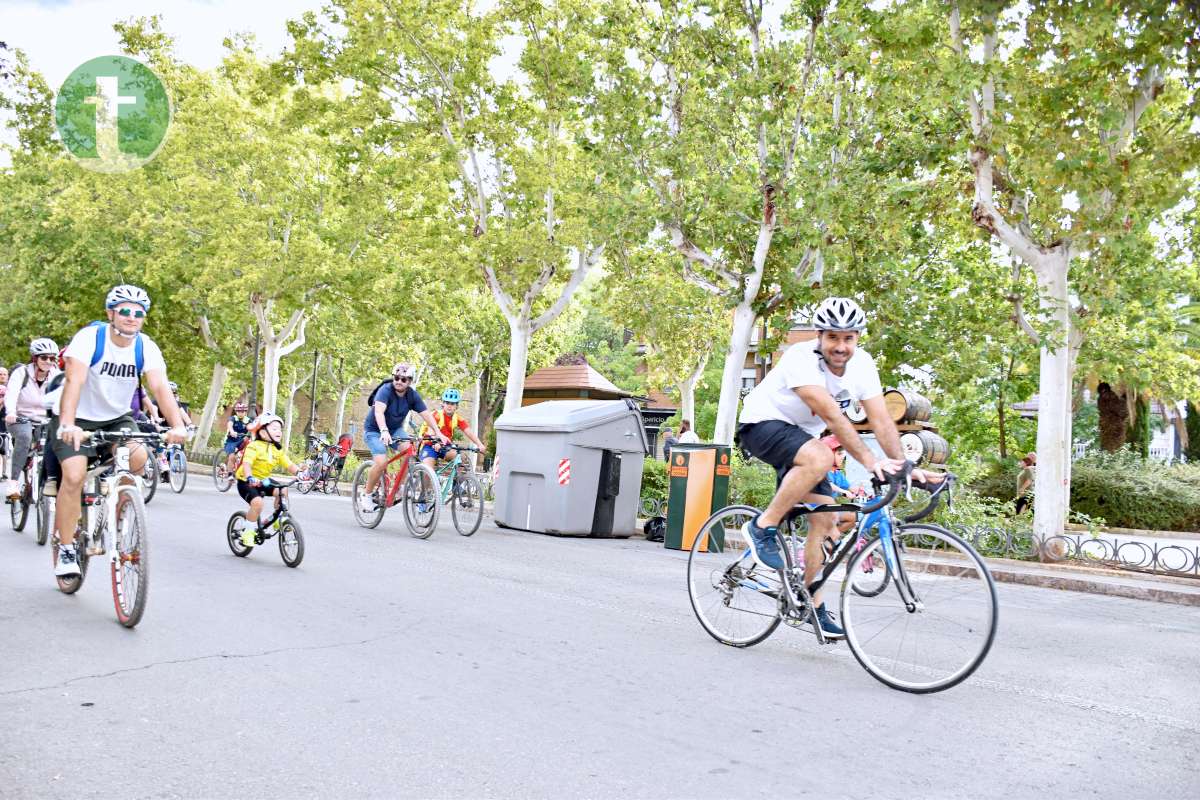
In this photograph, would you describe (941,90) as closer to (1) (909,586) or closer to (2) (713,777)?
(1) (909,586)

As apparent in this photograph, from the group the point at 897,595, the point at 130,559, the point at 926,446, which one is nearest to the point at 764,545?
the point at 897,595

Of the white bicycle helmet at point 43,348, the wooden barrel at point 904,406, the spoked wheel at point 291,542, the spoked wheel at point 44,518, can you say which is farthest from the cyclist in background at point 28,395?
the wooden barrel at point 904,406

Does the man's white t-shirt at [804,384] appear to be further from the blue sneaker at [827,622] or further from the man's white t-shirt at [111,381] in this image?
the man's white t-shirt at [111,381]

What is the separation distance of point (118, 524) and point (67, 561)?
0.87 meters

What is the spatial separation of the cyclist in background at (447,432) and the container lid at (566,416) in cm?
108

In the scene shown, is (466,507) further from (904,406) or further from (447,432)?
(904,406)

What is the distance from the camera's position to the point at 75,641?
213 inches

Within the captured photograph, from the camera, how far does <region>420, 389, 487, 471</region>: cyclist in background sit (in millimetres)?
12393

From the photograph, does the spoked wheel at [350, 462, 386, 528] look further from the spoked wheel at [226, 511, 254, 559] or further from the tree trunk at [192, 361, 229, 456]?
the tree trunk at [192, 361, 229, 456]

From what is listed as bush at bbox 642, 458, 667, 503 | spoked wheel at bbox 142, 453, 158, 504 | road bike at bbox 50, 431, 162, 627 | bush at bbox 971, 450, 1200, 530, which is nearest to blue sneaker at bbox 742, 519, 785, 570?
road bike at bbox 50, 431, 162, 627

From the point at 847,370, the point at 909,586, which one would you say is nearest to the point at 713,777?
the point at 909,586

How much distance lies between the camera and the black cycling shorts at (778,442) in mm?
5449

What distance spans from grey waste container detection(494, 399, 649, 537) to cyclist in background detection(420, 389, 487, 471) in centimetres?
115

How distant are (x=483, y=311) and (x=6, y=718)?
42.0 m
